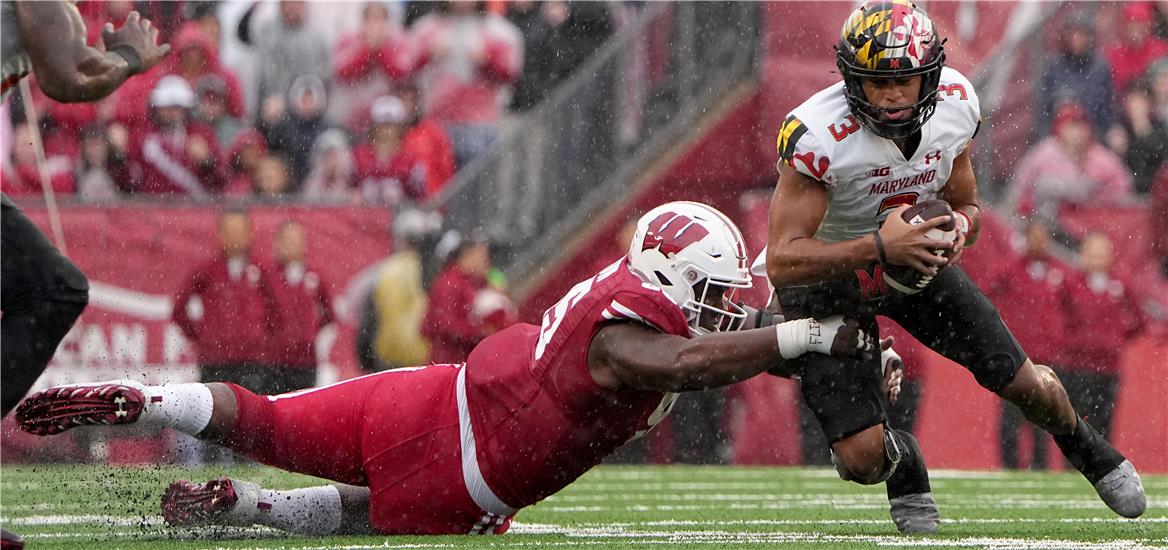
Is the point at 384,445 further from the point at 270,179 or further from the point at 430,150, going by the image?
the point at 430,150

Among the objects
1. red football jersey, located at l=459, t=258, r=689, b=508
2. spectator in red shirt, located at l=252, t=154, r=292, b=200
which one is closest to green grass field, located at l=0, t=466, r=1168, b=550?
red football jersey, located at l=459, t=258, r=689, b=508

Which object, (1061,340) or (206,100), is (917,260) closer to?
(1061,340)

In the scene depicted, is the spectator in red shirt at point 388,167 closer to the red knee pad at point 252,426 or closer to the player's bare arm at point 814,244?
the red knee pad at point 252,426

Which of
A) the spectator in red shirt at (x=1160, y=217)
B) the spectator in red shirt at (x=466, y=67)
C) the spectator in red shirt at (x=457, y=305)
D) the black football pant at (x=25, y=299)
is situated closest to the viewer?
the black football pant at (x=25, y=299)

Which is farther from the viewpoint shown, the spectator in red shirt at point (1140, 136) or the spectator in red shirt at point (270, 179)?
the spectator in red shirt at point (1140, 136)

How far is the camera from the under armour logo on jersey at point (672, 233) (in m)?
4.70

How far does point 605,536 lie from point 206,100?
613 centimetres

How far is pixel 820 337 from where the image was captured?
439 cm

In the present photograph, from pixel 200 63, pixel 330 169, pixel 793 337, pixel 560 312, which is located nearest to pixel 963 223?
pixel 793 337

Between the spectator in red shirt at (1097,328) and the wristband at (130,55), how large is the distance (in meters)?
6.34

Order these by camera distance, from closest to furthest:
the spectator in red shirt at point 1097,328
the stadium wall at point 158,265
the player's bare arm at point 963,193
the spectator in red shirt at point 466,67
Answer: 1. the player's bare arm at point 963,193
2. the stadium wall at point 158,265
3. the spectator in red shirt at point 1097,328
4. the spectator in red shirt at point 466,67

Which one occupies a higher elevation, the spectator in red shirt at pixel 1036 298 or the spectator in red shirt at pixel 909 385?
the spectator in red shirt at pixel 1036 298

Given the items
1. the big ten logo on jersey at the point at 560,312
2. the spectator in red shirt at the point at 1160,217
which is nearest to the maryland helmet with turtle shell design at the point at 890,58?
the big ten logo on jersey at the point at 560,312

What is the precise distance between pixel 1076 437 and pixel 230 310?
499 centimetres
